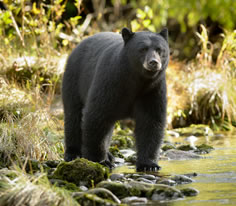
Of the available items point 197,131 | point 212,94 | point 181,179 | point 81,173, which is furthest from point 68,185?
point 212,94

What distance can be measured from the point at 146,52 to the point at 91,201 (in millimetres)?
2255

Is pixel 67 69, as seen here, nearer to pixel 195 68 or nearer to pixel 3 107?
pixel 3 107

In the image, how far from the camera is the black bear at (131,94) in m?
5.51

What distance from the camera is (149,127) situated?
588 centimetres

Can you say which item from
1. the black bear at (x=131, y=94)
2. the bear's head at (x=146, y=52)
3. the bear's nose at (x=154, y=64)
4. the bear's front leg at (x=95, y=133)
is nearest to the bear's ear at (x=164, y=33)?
the black bear at (x=131, y=94)

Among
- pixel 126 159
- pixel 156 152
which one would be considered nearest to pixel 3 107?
pixel 126 159

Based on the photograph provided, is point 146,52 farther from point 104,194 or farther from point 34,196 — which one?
point 34,196

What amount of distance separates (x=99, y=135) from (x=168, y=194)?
1.90 m

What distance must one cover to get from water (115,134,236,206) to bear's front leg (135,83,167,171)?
23cm

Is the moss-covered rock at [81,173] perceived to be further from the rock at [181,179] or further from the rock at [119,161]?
the rock at [119,161]

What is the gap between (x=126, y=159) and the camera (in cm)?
691

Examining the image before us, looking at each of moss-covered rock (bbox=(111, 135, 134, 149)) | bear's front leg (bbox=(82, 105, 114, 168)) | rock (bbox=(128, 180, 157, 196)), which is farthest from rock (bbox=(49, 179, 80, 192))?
moss-covered rock (bbox=(111, 135, 134, 149))

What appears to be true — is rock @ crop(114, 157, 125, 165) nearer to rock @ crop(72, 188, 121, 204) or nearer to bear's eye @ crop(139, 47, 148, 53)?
bear's eye @ crop(139, 47, 148, 53)

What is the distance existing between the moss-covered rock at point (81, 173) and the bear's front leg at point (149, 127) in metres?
1.23
